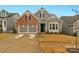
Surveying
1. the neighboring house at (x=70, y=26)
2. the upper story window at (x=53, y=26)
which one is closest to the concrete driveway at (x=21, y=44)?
the upper story window at (x=53, y=26)

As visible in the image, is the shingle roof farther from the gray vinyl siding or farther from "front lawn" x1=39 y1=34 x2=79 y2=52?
the gray vinyl siding

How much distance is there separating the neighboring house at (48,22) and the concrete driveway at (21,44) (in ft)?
0.45

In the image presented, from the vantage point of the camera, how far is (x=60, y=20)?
5.61 feet

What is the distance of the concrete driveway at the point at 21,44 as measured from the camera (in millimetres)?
Result: 1694

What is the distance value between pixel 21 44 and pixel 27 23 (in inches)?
8.8

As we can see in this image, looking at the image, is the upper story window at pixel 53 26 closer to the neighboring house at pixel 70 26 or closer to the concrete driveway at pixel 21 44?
the neighboring house at pixel 70 26

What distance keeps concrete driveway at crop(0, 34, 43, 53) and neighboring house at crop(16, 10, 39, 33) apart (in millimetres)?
60

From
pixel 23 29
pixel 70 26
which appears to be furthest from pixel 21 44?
pixel 70 26

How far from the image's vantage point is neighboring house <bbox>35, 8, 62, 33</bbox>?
1706 millimetres

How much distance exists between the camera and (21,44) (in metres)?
1.72

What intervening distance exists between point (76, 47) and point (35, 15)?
0.53 m

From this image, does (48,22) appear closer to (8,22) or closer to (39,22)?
(39,22)

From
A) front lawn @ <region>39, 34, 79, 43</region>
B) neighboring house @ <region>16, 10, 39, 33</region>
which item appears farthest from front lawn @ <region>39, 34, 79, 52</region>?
neighboring house @ <region>16, 10, 39, 33</region>

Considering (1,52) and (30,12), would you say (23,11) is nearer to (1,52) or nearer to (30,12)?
(30,12)
